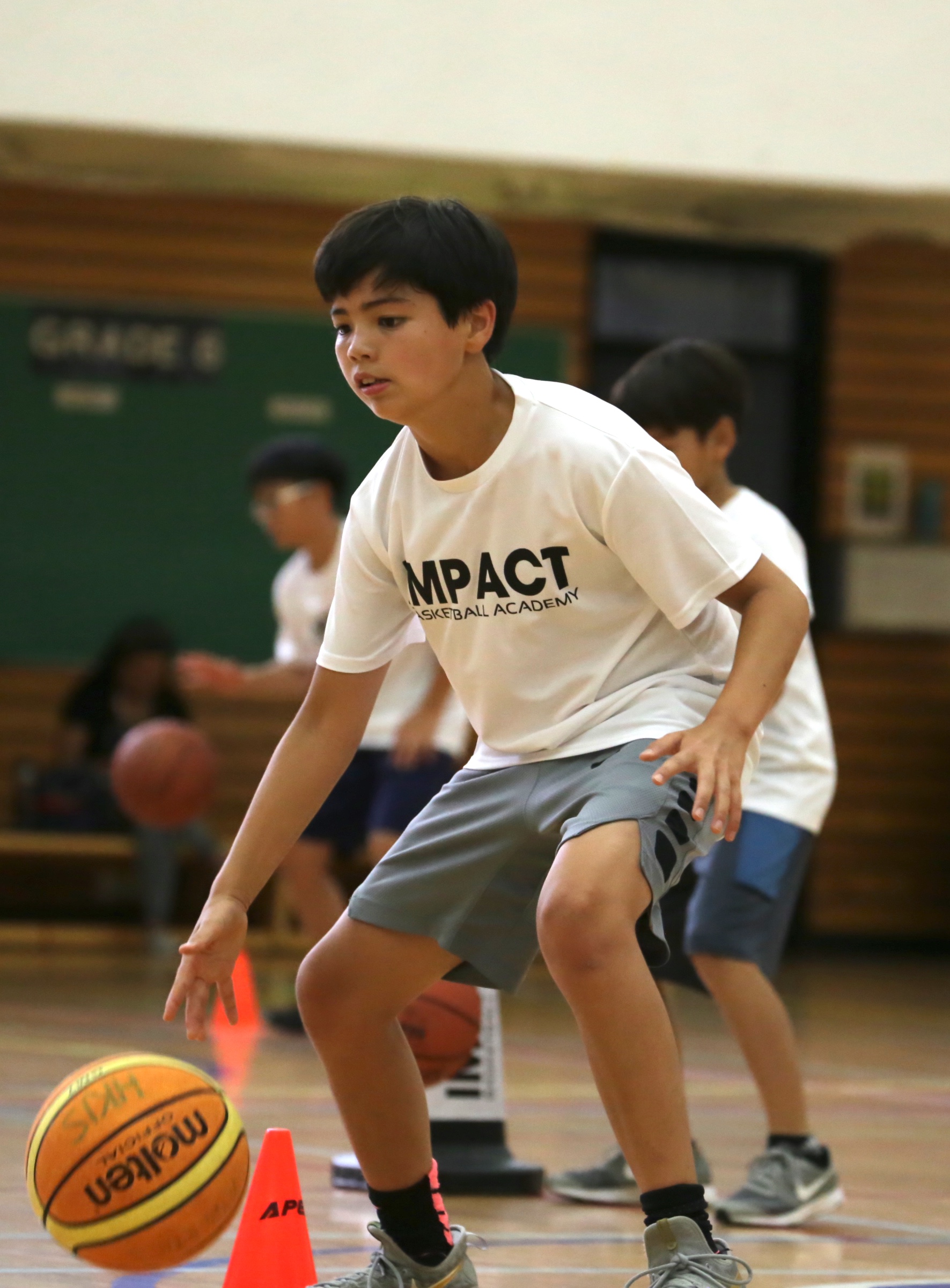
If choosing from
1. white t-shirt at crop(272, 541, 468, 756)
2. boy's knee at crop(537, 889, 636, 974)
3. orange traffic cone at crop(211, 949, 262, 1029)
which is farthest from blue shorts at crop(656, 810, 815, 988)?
orange traffic cone at crop(211, 949, 262, 1029)

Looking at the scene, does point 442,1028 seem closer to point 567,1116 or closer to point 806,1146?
point 806,1146

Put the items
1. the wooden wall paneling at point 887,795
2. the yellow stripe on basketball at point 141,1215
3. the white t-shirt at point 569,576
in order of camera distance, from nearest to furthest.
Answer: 1. the yellow stripe on basketball at point 141,1215
2. the white t-shirt at point 569,576
3. the wooden wall paneling at point 887,795

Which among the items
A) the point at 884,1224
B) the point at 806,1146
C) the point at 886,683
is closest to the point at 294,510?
the point at 806,1146

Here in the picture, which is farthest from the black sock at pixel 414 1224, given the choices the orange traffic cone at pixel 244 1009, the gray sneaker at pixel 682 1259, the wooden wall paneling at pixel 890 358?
the wooden wall paneling at pixel 890 358

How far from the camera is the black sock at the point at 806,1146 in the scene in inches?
140

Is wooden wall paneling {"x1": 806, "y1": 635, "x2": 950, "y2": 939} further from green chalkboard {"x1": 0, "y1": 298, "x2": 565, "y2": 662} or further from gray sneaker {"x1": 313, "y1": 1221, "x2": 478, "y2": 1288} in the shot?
gray sneaker {"x1": 313, "y1": 1221, "x2": 478, "y2": 1288}

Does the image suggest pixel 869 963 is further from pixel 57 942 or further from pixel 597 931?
pixel 597 931

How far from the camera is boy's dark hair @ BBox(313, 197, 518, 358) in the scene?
2543 millimetres

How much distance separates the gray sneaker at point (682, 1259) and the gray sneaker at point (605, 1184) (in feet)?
4.22

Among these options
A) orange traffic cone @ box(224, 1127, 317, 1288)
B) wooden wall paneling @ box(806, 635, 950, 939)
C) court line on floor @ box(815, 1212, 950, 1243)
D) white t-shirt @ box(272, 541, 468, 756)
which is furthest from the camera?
wooden wall paneling @ box(806, 635, 950, 939)

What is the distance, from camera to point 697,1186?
93.7 inches

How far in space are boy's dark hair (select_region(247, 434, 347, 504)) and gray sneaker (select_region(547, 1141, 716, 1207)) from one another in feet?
9.44

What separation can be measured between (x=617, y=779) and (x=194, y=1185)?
774mm

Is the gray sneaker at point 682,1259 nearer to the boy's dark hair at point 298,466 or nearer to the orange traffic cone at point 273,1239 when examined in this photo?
the orange traffic cone at point 273,1239
